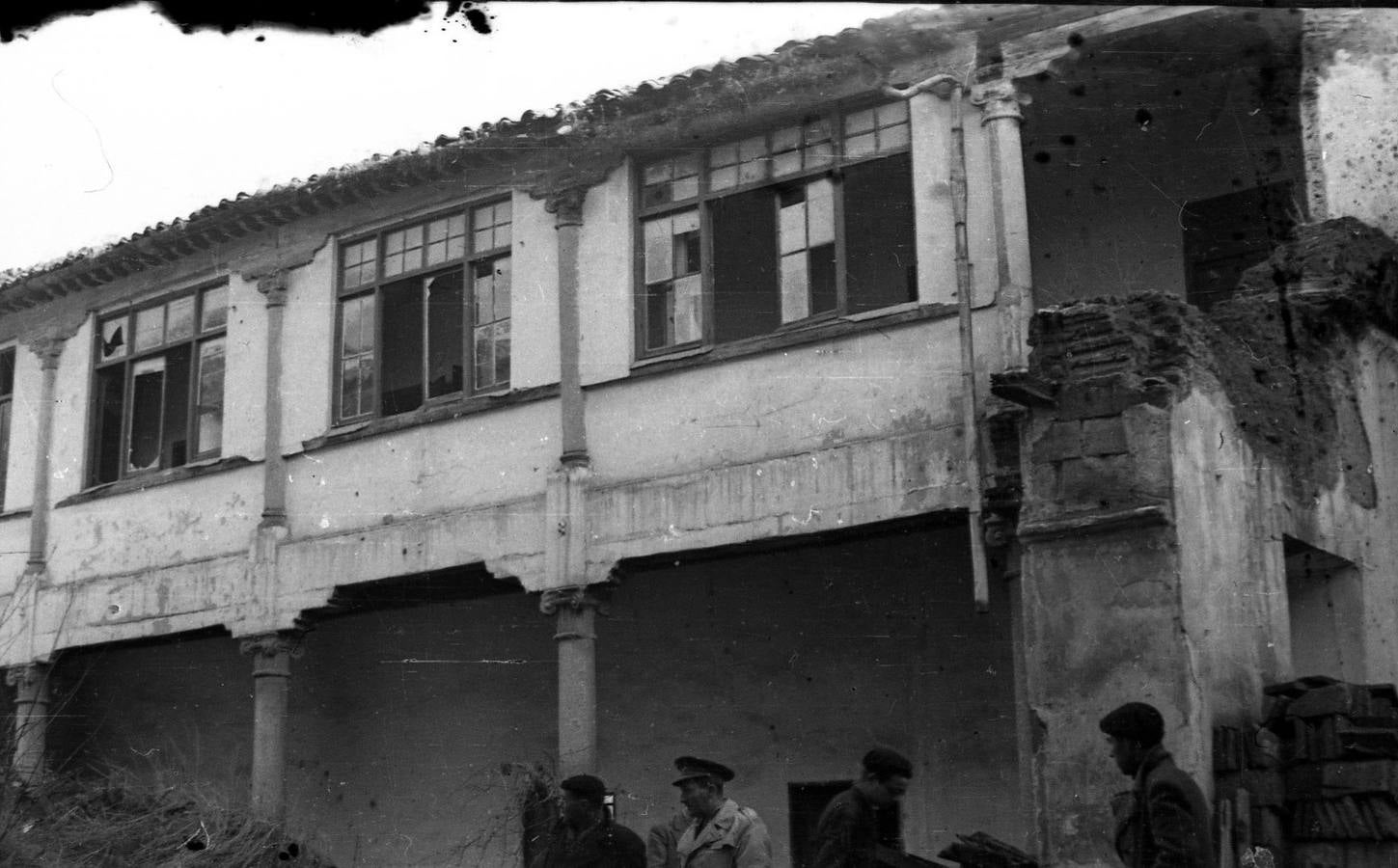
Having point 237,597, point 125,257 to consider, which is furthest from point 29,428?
point 237,597

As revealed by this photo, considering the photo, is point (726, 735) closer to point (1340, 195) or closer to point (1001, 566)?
point (1001, 566)

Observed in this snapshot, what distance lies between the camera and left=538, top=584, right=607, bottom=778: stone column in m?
14.0

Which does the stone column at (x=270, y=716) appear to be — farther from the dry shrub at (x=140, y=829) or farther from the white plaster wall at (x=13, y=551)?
the white plaster wall at (x=13, y=551)

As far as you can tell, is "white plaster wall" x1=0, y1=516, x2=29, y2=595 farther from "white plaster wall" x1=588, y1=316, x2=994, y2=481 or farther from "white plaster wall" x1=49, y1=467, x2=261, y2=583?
"white plaster wall" x1=588, y1=316, x2=994, y2=481

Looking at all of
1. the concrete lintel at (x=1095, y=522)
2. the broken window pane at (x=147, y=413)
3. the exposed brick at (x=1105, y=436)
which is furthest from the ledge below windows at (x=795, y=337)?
the broken window pane at (x=147, y=413)

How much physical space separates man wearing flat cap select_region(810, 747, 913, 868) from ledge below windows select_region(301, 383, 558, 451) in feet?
22.0

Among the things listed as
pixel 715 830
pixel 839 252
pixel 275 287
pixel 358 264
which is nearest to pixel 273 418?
pixel 275 287

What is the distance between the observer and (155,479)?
57.5 feet

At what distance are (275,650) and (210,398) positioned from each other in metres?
2.88

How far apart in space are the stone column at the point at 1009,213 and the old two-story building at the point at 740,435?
0.12 ft

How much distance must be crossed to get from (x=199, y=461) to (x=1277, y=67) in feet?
35.2

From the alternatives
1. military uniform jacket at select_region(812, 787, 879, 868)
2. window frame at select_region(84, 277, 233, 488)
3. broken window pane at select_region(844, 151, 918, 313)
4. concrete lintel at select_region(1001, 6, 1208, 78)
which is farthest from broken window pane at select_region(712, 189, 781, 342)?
military uniform jacket at select_region(812, 787, 879, 868)

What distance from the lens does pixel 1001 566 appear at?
13.1 metres

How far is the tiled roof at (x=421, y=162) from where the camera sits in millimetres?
13445
